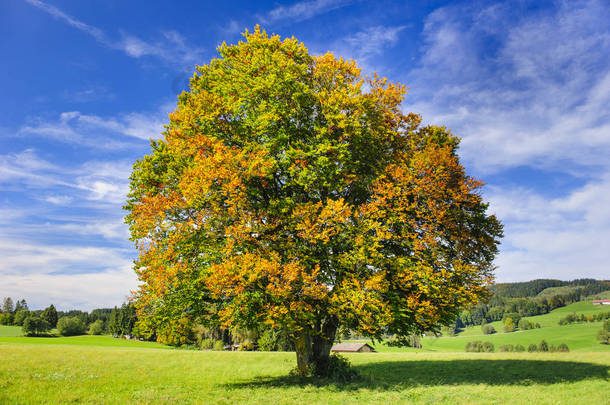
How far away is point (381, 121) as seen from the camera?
20344 millimetres

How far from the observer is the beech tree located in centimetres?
1650

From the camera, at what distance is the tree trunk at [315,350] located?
65.0ft

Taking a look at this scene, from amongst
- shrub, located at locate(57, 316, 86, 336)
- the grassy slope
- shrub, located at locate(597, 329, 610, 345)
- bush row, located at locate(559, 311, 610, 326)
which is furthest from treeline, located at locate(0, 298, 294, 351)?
bush row, located at locate(559, 311, 610, 326)

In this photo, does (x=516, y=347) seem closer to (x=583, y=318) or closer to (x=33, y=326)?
(x=583, y=318)

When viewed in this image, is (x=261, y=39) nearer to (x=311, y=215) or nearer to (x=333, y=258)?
(x=311, y=215)

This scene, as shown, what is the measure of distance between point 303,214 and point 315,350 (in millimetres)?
8948

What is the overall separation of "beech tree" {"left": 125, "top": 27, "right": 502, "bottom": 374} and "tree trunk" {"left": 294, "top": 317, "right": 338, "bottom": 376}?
0.27 ft

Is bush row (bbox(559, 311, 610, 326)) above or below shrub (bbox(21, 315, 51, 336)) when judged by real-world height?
below

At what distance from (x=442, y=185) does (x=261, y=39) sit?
569 inches

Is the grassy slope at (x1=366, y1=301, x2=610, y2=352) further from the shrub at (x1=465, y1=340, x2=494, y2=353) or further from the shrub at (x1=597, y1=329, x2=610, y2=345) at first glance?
the shrub at (x1=465, y1=340, x2=494, y2=353)

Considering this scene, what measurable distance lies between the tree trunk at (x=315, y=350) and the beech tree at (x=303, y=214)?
0.08 meters

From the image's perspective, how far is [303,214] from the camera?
685 inches

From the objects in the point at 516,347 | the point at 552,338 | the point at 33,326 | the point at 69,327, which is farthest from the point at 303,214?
the point at 69,327

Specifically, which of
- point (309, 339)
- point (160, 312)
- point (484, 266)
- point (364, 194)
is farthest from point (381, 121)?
point (160, 312)
